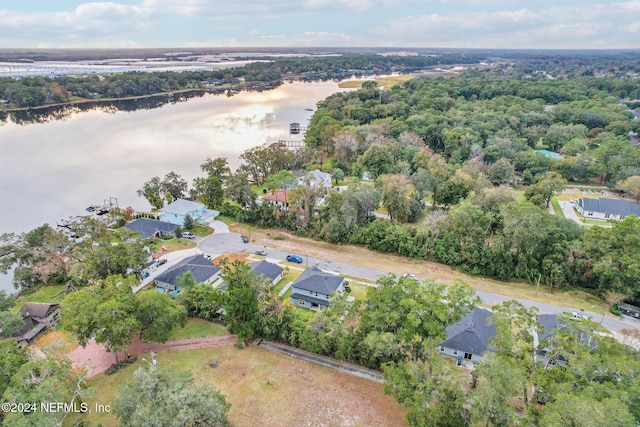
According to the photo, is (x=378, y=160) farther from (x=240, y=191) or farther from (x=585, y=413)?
(x=585, y=413)

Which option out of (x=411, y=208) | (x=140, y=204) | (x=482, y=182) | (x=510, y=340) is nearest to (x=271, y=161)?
(x=140, y=204)

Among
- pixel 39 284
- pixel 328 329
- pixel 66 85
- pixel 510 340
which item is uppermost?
pixel 66 85

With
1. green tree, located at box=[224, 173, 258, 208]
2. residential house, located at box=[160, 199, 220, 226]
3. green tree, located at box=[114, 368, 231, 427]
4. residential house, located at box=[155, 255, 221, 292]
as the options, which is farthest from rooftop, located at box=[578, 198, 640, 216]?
green tree, located at box=[114, 368, 231, 427]

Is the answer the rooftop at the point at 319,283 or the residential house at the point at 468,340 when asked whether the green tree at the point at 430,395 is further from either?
the rooftop at the point at 319,283

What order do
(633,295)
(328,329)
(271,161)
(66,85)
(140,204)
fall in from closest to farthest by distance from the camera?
(328,329), (633,295), (140,204), (271,161), (66,85)

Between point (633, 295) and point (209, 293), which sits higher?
point (209, 293)

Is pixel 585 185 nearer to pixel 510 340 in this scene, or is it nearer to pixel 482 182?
pixel 482 182

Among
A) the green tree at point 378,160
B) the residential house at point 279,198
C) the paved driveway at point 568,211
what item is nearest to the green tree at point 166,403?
the residential house at point 279,198
